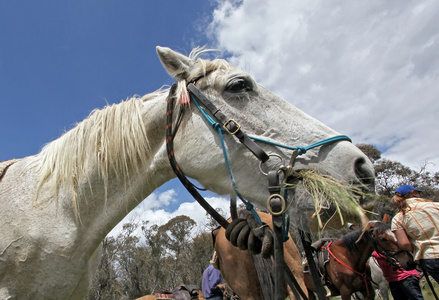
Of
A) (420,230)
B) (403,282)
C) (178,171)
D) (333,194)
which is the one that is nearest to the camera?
(333,194)

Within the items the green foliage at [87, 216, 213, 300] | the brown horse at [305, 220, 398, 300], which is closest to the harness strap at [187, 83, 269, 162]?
the brown horse at [305, 220, 398, 300]

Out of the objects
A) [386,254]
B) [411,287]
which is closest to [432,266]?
[386,254]

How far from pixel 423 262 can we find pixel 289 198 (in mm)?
3580

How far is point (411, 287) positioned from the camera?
5.32 metres

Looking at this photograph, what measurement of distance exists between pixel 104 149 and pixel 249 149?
1244 mm

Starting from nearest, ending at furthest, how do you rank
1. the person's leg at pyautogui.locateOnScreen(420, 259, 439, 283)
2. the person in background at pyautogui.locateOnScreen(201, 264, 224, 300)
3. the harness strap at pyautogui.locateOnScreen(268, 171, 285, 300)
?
the harness strap at pyautogui.locateOnScreen(268, 171, 285, 300) → the person's leg at pyautogui.locateOnScreen(420, 259, 439, 283) → the person in background at pyautogui.locateOnScreen(201, 264, 224, 300)

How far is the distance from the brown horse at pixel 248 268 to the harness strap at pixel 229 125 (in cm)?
269

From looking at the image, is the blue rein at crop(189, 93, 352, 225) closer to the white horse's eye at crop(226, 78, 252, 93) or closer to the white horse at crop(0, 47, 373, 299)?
the white horse at crop(0, 47, 373, 299)

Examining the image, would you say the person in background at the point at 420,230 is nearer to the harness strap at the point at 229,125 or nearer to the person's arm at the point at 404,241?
the person's arm at the point at 404,241

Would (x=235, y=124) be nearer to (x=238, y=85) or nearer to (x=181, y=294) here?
(x=238, y=85)

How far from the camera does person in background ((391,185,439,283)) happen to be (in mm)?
3656

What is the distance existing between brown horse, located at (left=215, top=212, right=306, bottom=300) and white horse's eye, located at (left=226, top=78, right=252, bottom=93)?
2767 millimetres

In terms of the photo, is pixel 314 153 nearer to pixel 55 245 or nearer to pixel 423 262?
pixel 55 245

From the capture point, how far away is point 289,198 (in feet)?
5.38
